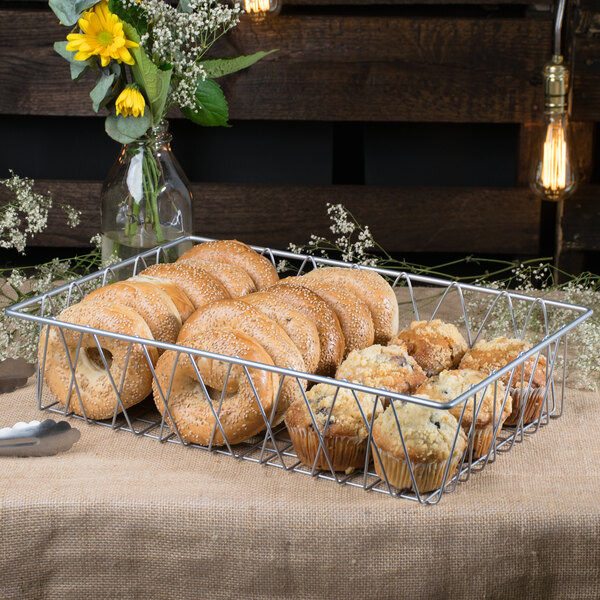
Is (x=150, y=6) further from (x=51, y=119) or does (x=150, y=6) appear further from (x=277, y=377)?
(x=51, y=119)

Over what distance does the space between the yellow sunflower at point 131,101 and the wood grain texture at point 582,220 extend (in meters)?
1.36

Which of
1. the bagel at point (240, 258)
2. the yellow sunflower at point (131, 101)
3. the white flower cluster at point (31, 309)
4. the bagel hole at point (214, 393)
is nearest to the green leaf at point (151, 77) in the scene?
the yellow sunflower at point (131, 101)

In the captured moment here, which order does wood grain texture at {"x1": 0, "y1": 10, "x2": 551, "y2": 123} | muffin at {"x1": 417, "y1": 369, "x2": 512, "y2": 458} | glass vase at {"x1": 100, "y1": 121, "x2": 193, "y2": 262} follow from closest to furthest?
muffin at {"x1": 417, "y1": 369, "x2": 512, "y2": 458}
glass vase at {"x1": 100, "y1": 121, "x2": 193, "y2": 262}
wood grain texture at {"x1": 0, "y1": 10, "x2": 551, "y2": 123}

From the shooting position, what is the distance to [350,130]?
276 cm

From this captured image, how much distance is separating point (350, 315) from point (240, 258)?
27 cm

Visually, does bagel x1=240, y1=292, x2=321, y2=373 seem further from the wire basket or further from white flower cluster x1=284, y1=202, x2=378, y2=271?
white flower cluster x1=284, y1=202, x2=378, y2=271

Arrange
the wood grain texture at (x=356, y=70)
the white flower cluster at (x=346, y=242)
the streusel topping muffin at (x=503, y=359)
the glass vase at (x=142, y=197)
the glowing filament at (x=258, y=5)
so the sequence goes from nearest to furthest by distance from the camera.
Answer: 1. the streusel topping muffin at (x=503, y=359)
2. the glass vase at (x=142, y=197)
3. the white flower cluster at (x=346, y=242)
4. the glowing filament at (x=258, y=5)
5. the wood grain texture at (x=356, y=70)

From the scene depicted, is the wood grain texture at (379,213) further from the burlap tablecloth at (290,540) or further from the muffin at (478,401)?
the burlap tablecloth at (290,540)

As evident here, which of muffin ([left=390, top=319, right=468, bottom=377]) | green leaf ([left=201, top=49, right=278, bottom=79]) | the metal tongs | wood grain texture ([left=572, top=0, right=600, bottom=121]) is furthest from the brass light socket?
the metal tongs

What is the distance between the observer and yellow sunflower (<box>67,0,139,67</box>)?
152cm

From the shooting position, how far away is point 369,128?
8.80ft

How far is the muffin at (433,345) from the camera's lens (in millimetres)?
1413

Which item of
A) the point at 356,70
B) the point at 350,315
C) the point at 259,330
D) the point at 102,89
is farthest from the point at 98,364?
the point at 356,70

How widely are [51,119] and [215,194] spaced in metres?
0.54
